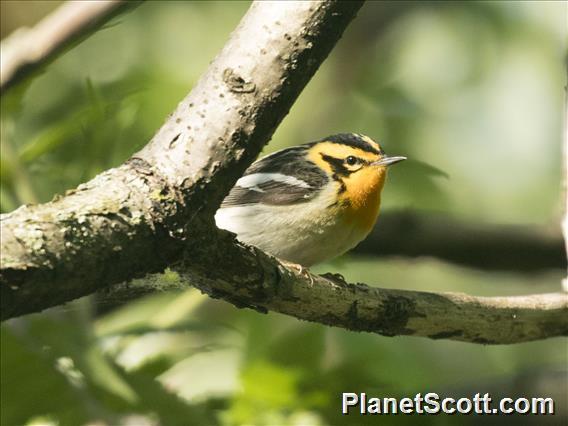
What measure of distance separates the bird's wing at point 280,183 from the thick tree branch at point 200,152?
2160mm

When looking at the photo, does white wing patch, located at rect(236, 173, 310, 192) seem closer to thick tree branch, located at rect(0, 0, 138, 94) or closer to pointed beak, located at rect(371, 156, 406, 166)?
A: pointed beak, located at rect(371, 156, 406, 166)

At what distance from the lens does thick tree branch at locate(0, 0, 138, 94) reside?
1.78 meters

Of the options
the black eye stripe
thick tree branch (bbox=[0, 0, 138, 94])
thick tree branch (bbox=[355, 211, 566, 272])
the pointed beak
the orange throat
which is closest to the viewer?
thick tree branch (bbox=[0, 0, 138, 94])

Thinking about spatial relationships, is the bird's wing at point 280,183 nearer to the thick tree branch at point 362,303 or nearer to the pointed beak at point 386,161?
the pointed beak at point 386,161

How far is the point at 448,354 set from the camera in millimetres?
7289

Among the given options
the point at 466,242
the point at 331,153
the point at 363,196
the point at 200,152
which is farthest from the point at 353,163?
the point at 200,152

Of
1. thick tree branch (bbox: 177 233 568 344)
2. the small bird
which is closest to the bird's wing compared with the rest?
the small bird

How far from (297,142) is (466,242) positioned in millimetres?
1657

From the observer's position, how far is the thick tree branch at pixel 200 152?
75.8 inches

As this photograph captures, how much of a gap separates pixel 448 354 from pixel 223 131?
5.46 meters

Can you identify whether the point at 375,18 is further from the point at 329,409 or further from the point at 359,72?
the point at 329,409

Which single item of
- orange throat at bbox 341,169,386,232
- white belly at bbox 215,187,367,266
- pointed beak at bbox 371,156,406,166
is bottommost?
white belly at bbox 215,187,367,266

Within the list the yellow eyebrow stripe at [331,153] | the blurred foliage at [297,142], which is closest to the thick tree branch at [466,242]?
the blurred foliage at [297,142]

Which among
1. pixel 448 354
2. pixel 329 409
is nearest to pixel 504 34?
pixel 448 354
